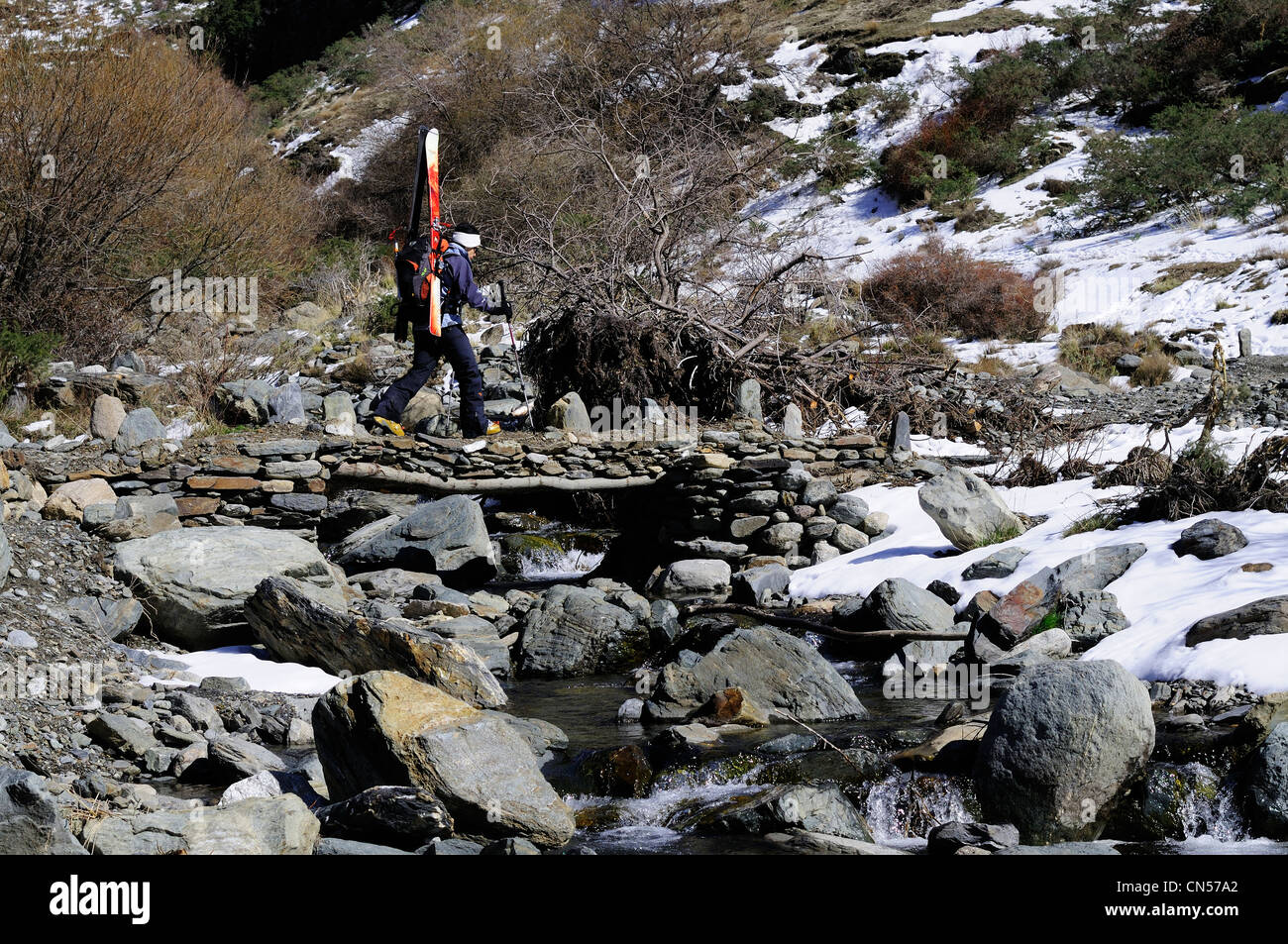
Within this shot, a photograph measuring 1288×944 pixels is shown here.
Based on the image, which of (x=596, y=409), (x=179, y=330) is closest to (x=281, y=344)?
(x=179, y=330)

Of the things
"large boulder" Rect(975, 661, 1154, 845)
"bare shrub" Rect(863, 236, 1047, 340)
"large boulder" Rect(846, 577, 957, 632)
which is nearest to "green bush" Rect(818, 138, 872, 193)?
"bare shrub" Rect(863, 236, 1047, 340)

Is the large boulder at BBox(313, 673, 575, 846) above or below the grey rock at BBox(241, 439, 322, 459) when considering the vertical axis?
below

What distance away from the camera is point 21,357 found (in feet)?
33.2

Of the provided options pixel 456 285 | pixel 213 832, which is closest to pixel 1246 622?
pixel 213 832

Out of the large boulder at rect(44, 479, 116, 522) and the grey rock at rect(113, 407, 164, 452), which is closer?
the large boulder at rect(44, 479, 116, 522)

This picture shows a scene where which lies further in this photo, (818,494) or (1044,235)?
(1044,235)

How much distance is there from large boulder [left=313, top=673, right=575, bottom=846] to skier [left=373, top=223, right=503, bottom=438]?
565 cm

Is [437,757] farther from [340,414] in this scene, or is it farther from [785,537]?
[340,414]

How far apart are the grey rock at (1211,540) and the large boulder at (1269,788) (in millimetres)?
2428

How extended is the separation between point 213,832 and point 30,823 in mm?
526

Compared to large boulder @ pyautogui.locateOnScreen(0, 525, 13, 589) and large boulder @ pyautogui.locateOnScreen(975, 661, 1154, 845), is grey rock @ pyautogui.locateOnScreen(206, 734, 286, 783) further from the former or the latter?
large boulder @ pyautogui.locateOnScreen(975, 661, 1154, 845)

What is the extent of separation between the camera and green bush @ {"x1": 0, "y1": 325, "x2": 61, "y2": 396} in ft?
33.2

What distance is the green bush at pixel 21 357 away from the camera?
10.1m

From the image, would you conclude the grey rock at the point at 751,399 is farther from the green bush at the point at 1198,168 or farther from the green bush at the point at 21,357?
the green bush at the point at 1198,168
